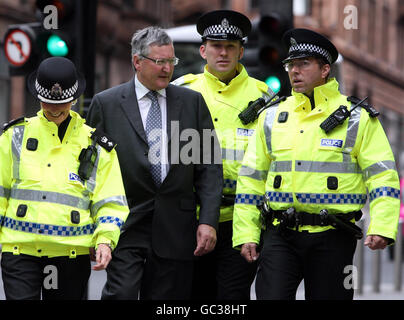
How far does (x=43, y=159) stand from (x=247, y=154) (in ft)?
4.30

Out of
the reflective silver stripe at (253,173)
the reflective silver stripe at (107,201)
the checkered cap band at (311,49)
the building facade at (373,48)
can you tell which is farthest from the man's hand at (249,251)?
the building facade at (373,48)

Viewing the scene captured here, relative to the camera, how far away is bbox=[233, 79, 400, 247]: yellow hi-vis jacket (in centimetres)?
620

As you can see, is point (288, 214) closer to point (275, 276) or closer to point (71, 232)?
point (275, 276)

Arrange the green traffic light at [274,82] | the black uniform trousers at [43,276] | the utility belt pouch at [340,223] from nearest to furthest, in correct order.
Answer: the black uniform trousers at [43,276] → the utility belt pouch at [340,223] → the green traffic light at [274,82]

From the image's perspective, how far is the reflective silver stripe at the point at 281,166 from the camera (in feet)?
20.6

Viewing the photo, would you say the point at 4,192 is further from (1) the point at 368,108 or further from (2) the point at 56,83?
(1) the point at 368,108

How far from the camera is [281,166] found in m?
6.34

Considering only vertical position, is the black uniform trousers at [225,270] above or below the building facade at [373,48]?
below

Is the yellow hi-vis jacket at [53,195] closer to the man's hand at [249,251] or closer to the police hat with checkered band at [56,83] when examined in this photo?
the police hat with checkered band at [56,83]

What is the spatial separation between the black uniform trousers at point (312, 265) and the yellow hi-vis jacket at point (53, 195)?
94 centimetres

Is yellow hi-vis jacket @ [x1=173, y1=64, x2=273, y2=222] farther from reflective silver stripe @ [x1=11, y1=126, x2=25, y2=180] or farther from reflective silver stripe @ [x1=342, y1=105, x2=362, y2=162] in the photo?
reflective silver stripe @ [x1=11, y1=126, x2=25, y2=180]

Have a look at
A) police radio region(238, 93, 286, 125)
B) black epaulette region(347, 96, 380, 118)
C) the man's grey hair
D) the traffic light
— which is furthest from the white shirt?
the traffic light

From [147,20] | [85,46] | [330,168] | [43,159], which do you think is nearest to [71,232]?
[43,159]
